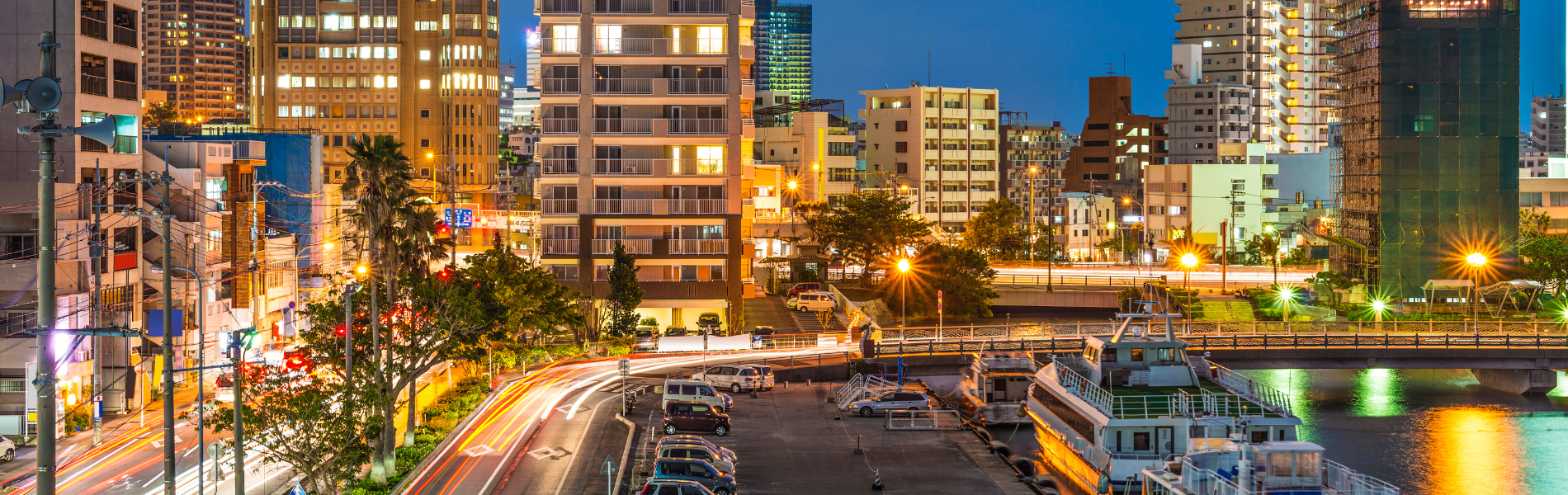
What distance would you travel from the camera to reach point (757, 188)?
107m

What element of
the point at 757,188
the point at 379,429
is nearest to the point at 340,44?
the point at 757,188

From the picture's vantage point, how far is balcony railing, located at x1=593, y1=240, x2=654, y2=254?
74062mm

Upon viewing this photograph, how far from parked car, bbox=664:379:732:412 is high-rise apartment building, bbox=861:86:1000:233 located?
9121cm

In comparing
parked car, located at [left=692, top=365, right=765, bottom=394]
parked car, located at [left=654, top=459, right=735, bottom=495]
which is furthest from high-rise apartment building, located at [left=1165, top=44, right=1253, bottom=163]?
parked car, located at [left=654, top=459, right=735, bottom=495]

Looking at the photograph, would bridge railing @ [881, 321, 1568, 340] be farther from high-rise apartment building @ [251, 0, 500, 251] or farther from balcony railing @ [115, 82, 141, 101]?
high-rise apartment building @ [251, 0, 500, 251]

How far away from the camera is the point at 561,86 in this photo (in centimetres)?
7375

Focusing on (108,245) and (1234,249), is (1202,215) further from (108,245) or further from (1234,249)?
(108,245)

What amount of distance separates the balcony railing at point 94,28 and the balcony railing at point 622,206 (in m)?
28.1

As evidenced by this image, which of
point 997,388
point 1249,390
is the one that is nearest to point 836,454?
point 997,388

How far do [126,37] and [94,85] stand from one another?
3.74 m

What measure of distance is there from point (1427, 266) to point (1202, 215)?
49.2m

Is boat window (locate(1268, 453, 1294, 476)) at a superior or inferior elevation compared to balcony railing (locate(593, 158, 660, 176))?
inferior

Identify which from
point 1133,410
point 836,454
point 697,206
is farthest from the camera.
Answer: point 697,206

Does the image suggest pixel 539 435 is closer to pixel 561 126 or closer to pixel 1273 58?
pixel 561 126
